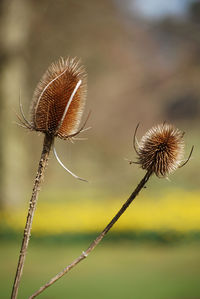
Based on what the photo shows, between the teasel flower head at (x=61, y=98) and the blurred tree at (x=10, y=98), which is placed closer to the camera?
the teasel flower head at (x=61, y=98)

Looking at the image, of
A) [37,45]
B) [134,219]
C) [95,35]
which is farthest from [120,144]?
[134,219]

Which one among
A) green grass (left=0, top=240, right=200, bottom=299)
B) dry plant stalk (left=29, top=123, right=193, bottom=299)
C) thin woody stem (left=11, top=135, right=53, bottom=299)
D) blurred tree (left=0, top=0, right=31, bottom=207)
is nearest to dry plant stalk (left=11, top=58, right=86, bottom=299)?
thin woody stem (left=11, top=135, right=53, bottom=299)

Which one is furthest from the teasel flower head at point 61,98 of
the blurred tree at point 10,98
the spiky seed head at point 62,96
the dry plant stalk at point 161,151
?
the blurred tree at point 10,98

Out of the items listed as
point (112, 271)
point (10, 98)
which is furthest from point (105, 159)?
point (112, 271)

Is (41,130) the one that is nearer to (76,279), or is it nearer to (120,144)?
(76,279)

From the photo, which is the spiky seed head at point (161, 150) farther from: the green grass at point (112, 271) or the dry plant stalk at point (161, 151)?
the green grass at point (112, 271)

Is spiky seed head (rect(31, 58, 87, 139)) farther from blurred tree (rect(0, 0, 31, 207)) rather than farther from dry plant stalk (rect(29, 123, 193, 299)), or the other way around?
blurred tree (rect(0, 0, 31, 207))
